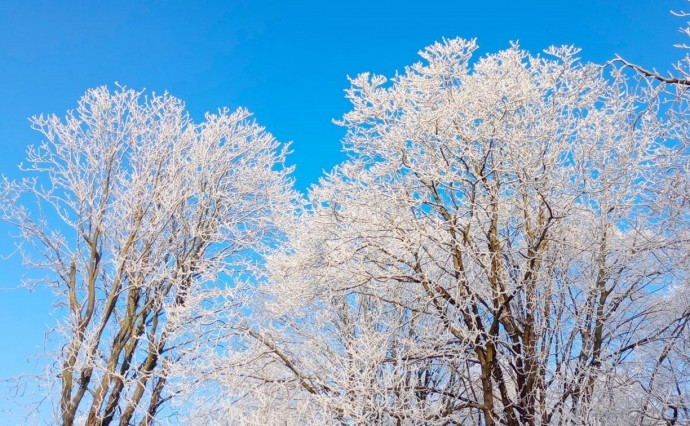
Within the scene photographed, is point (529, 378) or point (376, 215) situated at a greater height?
point (376, 215)

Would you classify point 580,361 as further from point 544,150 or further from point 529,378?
point 544,150

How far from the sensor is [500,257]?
25.3 ft

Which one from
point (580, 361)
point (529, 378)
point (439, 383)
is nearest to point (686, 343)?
point (580, 361)

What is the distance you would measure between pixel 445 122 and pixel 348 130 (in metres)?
1.45

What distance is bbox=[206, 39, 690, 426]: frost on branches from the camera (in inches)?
294

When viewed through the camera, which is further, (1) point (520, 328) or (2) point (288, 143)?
(2) point (288, 143)

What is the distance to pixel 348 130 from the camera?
864cm

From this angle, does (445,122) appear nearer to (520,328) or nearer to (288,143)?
(520,328)

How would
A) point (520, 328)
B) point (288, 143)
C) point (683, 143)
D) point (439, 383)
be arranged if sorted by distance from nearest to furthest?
point (683, 143)
point (520, 328)
point (439, 383)
point (288, 143)

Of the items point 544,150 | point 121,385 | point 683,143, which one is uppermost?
point 544,150

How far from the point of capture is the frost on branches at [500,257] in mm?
7457

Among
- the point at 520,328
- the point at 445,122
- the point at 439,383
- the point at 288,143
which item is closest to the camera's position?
the point at 445,122

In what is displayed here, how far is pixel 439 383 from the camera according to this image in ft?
32.2

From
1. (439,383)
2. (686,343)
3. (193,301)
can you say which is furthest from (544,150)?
(193,301)
